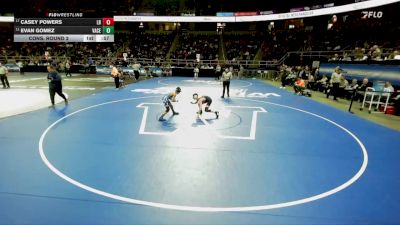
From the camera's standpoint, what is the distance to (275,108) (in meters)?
13.8

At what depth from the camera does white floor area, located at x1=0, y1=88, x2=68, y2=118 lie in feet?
39.4

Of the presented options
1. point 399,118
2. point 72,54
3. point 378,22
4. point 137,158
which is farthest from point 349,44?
point 72,54

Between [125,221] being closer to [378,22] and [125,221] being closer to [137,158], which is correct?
[137,158]

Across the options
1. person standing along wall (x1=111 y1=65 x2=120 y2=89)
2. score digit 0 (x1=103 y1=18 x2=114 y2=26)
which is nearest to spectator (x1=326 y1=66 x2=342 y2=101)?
score digit 0 (x1=103 y1=18 x2=114 y2=26)

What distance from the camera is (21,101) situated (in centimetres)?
1408

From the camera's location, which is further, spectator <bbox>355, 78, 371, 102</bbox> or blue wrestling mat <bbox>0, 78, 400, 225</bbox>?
spectator <bbox>355, 78, 371, 102</bbox>

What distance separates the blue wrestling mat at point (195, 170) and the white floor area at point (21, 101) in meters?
1.43

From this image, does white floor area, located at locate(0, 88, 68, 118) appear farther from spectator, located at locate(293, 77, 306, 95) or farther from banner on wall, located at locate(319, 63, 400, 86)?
banner on wall, located at locate(319, 63, 400, 86)

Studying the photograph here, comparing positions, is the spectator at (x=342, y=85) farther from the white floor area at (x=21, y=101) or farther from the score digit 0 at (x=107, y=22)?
the white floor area at (x=21, y=101)
